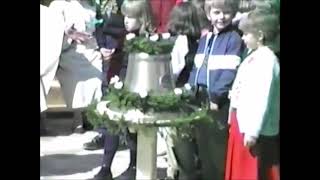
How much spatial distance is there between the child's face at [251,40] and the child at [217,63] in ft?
0.05

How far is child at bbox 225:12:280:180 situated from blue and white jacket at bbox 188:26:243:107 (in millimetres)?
21

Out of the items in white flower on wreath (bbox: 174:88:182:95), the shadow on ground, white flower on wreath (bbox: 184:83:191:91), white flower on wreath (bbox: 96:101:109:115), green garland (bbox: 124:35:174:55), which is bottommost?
the shadow on ground

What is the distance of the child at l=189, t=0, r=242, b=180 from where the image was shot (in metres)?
1.82

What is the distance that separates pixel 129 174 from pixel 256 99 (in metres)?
0.36

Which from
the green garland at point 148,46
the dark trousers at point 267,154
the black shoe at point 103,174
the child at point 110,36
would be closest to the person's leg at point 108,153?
the black shoe at point 103,174

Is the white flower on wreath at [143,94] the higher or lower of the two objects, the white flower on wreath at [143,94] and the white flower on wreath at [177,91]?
the lower

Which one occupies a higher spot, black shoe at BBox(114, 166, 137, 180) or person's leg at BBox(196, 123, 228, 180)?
person's leg at BBox(196, 123, 228, 180)

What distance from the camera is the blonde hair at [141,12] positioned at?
5.92ft

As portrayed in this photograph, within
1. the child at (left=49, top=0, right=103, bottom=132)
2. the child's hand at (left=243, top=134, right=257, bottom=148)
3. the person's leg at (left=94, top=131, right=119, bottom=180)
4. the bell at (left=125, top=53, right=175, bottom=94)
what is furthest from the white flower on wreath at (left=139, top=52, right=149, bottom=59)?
the child's hand at (left=243, top=134, right=257, bottom=148)

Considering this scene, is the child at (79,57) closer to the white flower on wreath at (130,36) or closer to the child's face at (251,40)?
the white flower on wreath at (130,36)

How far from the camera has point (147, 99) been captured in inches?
70.5

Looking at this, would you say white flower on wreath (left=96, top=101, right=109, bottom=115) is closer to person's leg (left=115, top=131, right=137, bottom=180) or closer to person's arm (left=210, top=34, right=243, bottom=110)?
person's leg (left=115, top=131, right=137, bottom=180)
